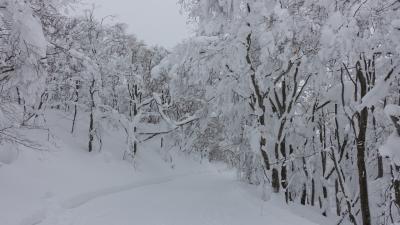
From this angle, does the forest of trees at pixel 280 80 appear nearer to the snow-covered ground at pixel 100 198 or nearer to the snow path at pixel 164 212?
the snow path at pixel 164 212

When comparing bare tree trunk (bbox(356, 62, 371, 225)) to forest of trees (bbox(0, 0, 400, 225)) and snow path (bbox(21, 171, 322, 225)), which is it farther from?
snow path (bbox(21, 171, 322, 225))

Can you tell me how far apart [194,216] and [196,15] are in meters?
7.37

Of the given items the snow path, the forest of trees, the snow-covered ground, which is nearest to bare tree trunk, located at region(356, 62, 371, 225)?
the forest of trees

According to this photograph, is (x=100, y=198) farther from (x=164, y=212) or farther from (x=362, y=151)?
(x=362, y=151)

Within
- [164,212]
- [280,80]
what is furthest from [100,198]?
[280,80]

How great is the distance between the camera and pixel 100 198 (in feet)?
64.7

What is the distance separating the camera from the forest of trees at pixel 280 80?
763 cm

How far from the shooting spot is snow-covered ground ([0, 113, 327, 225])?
13.0 m

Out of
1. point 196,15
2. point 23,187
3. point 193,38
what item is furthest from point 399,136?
point 23,187

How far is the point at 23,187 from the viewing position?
17812 mm

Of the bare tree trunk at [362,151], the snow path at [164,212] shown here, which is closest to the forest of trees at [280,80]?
the bare tree trunk at [362,151]

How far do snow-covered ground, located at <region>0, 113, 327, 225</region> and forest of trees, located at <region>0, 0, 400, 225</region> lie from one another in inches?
79.4

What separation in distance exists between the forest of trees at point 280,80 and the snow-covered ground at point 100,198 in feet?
6.62

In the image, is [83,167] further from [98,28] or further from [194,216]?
[194,216]
